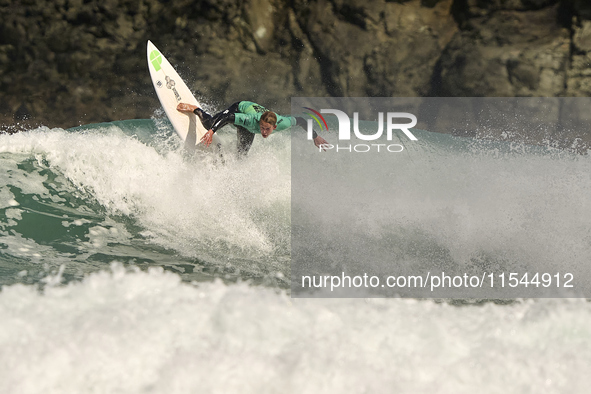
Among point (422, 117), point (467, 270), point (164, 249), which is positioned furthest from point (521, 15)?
point (164, 249)

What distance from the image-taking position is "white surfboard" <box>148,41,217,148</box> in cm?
471

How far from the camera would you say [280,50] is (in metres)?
7.90

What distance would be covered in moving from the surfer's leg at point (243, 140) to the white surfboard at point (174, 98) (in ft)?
0.86

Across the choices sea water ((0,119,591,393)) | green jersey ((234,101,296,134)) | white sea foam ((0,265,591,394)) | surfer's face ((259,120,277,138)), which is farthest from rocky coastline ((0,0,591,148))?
white sea foam ((0,265,591,394))

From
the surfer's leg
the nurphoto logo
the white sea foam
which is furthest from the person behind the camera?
the nurphoto logo

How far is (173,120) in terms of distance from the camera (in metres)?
4.76

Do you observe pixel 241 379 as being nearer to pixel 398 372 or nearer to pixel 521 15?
pixel 398 372

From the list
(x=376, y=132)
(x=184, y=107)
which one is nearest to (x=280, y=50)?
(x=376, y=132)

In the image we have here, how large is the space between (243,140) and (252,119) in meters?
0.36

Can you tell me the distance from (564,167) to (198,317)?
5090 millimetres

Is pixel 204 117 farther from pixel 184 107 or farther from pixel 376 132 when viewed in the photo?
pixel 376 132

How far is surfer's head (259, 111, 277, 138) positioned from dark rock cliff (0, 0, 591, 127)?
4.05 metres

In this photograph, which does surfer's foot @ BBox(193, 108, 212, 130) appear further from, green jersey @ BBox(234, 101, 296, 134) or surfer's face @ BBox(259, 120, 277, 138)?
surfer's face @ BBox(259, 120, 277, 138)

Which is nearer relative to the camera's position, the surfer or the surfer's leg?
the surfer
